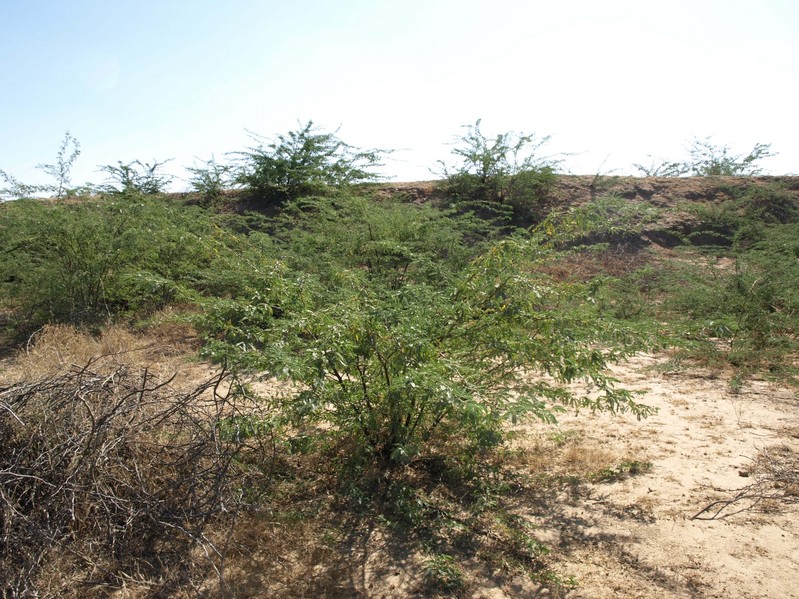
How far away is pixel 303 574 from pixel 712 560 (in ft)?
7.16

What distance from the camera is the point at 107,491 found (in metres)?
3.24

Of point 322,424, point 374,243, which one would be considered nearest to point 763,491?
point 322,424

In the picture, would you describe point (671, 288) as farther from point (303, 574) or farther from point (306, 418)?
point (303, 574)

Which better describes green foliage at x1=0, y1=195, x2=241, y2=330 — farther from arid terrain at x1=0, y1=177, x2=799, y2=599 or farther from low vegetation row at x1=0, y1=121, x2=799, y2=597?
arid terrain at x1=0, y1=177, x2=799, y2=599

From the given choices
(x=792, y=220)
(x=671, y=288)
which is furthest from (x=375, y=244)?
(x=792, y=220)

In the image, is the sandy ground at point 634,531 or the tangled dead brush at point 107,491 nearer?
the tangled dead brush at point 107,491

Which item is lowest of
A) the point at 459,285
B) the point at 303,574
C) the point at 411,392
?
the point at 303,574

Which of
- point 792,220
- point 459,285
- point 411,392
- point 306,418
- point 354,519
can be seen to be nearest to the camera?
point 411,392

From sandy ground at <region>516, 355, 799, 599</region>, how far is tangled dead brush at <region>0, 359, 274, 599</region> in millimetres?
1952

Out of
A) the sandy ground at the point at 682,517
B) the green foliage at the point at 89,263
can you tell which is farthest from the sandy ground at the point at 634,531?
the green foliage at the point at 89,263

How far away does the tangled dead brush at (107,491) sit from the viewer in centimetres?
300

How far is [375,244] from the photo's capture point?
8828 millimetres

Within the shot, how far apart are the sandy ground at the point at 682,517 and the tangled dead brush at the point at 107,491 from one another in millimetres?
1952

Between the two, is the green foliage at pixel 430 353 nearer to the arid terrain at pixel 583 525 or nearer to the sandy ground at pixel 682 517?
the arid terrain at pixel 583 525
